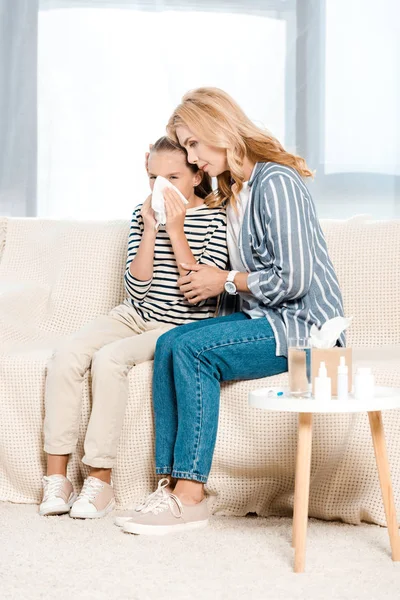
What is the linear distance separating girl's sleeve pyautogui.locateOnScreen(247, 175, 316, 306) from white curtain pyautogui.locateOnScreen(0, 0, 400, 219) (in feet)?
3.46

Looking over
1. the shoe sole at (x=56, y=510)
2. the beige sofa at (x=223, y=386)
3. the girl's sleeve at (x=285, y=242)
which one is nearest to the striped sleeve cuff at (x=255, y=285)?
the girl's sleeve at (x=285, y=242)

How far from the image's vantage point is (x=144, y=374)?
187 centimetres

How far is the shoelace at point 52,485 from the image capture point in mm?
1810

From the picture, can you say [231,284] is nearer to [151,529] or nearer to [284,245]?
[284,245]

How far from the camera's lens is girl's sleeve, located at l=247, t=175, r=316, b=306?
175 centimetres

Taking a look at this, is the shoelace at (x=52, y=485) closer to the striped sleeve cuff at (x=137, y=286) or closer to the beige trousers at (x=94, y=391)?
the beige trousers at (x=94, y=391)

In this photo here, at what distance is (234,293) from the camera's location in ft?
6.24

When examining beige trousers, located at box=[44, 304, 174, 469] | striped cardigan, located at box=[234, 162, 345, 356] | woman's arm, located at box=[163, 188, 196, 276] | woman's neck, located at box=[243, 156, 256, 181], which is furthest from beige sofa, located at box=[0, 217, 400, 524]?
woman's neck, located at box=[243, 156, 256, 181]

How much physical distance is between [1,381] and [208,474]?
0.57 metres

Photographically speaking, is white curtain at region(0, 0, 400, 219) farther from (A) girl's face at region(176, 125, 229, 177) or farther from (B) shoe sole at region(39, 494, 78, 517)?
(B) shoe sole at region(39, 494, 78, 517)

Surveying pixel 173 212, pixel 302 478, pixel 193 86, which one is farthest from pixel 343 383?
pixel 193 86

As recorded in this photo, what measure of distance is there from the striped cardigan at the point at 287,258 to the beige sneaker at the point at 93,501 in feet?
1.59

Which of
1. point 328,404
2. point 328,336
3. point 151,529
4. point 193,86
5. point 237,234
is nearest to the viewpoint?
point 328,404

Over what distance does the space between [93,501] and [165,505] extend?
0.64ft
